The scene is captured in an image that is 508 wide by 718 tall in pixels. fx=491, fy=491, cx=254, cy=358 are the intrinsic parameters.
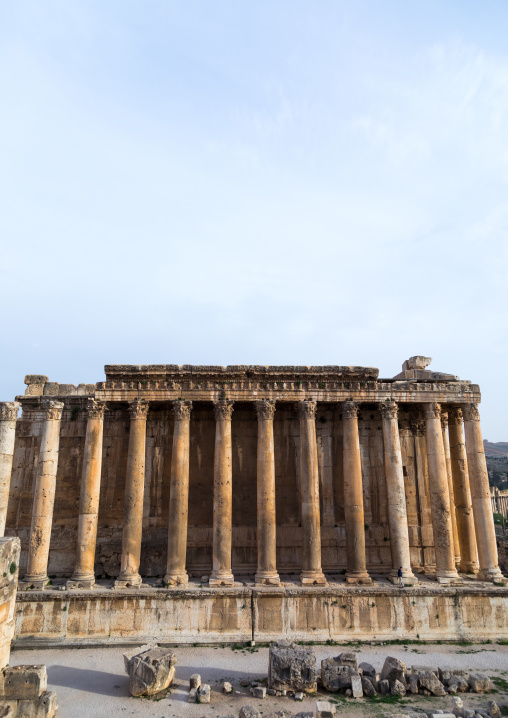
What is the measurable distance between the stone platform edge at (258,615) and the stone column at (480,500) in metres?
1.45

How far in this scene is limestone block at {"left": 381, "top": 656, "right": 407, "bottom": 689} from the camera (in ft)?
44.1

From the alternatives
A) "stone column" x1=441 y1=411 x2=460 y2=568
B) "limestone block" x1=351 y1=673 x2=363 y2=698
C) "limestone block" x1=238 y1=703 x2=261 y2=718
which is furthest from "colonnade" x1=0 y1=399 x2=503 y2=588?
"limestone block" x1=238 y1=703 x2=261 y2=718

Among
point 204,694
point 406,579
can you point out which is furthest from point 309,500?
point 204,694

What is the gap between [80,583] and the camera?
18734 mm

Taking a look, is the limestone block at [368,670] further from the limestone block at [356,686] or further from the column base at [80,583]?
the column base at [80,583]

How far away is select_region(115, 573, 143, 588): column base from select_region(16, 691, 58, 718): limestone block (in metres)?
7.03

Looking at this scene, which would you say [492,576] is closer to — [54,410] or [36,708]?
[36,708]

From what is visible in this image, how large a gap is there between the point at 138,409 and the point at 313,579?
9.89 m

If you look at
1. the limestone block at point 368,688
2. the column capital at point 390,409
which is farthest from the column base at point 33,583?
the column capital at point 390,409

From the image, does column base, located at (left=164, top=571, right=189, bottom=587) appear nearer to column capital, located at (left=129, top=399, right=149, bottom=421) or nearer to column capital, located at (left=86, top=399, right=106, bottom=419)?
column capital, located at (left=129, top=399, right=149, bottom=421)

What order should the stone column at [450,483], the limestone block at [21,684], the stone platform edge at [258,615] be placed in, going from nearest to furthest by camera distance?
→ the limestone block at [21,684], the stone platform edge at [258,615], the stone column at [450,483]

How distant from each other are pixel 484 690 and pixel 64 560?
653 inches

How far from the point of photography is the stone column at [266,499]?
1948 cm

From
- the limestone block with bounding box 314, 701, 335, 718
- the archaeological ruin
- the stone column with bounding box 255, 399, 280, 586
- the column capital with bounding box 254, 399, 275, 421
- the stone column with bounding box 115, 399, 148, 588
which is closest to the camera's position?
the limestone block with bounding box 314, 701, 335, 718
